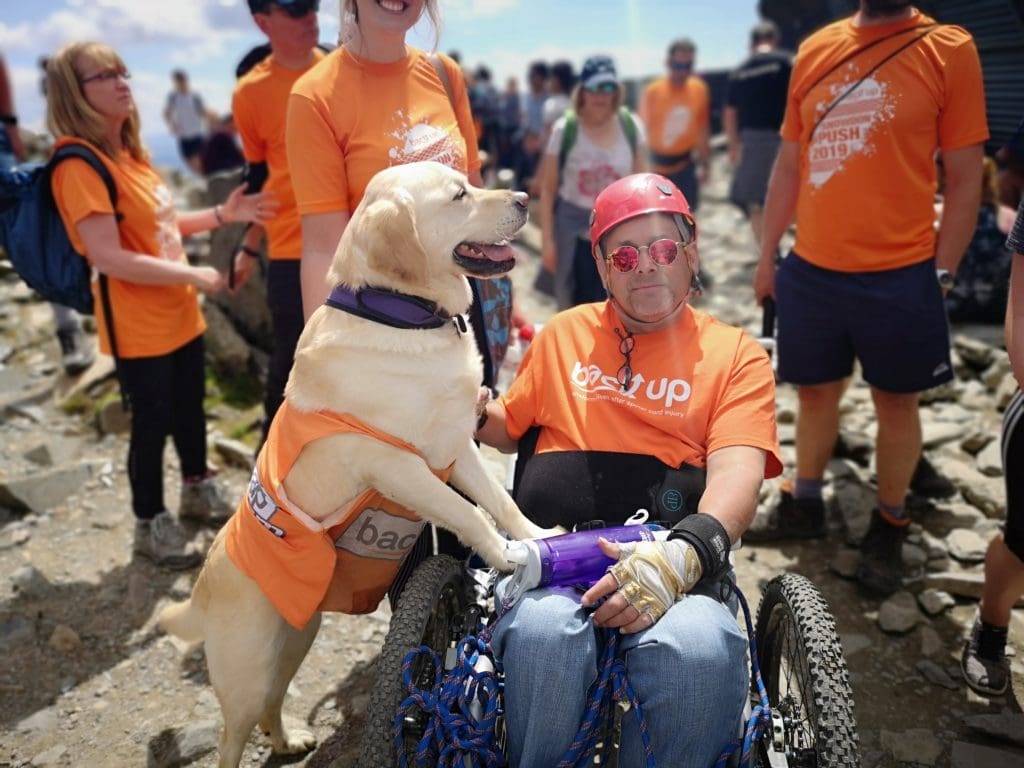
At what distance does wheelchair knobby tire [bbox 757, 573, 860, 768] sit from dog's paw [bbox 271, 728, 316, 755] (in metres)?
1.57

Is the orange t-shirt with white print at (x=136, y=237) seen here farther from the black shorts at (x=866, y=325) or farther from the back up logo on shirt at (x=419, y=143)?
the black shorts at (x=866, y=325)

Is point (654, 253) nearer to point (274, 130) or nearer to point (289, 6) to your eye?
point (274, 130)

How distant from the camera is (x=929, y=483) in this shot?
389 centimetres

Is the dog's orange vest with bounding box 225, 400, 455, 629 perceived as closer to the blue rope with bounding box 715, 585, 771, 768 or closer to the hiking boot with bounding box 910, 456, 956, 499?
the blue rope with bounding box 715, 585, 771, 768

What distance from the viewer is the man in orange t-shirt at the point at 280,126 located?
328cm

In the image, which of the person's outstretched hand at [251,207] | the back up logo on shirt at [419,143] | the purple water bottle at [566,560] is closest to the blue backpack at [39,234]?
the person's outstretched hand at [251,207]

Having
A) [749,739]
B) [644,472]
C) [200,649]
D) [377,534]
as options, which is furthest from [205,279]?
[749,739]

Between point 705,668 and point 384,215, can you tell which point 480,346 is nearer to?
point 384,215

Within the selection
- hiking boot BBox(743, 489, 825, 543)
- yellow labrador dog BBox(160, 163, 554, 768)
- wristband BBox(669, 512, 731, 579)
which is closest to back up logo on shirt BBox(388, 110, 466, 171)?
yellow labrador dog BBox(160, 163, 554, 768)

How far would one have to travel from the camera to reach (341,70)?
2.37m

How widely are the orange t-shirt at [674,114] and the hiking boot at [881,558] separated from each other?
Result: 4.77 metres

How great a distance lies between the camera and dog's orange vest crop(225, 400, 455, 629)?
198 cm

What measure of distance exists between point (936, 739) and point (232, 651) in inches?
90.9

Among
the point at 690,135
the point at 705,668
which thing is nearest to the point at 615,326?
the point at 705,668
